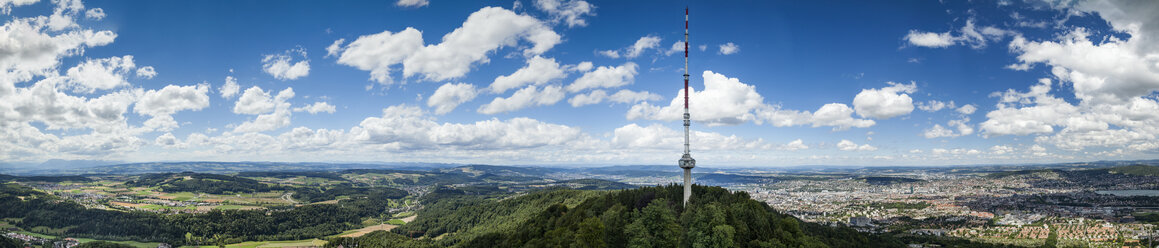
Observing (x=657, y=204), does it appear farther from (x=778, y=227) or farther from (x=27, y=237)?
(x=27, y=237)

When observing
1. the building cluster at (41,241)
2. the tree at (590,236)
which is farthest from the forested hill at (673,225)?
the building cluster at (41,241)

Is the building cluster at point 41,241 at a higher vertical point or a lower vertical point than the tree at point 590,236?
lower

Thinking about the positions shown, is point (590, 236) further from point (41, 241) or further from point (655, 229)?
point (41, 241)

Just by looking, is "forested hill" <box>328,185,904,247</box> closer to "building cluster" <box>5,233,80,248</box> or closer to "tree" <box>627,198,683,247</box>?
"tree" <box>627,198,683,247</box>

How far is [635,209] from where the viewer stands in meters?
95.7

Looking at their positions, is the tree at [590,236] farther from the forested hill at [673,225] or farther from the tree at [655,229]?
the tree at [655,229]

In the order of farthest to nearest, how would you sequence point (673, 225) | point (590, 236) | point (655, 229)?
point (655, 229) < point (673, 225) < point (590, 236)

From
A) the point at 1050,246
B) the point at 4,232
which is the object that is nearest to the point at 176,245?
the point at 4,232

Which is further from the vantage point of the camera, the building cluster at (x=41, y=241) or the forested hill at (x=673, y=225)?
the building cluster at (x=41, y=241)

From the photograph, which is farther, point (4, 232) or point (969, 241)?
point (4, 232)

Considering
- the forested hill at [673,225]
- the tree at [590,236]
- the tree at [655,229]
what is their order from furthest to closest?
the tree at [655,229]
the forested hill at [673,225]
the tree at [590,236]

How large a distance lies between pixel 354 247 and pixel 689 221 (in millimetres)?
140940

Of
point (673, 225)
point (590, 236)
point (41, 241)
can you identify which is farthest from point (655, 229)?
point (41, 241)

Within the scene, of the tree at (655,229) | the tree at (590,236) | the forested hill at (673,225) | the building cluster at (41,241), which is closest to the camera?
the tree at (590,236)
